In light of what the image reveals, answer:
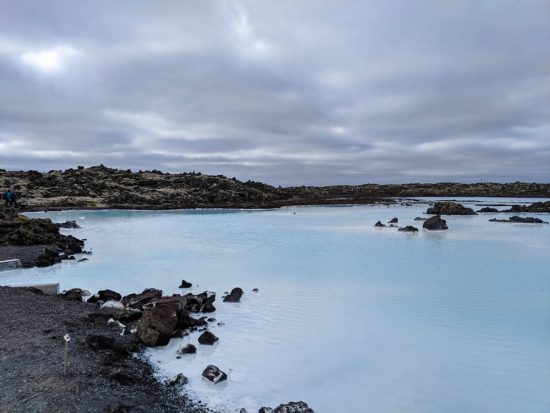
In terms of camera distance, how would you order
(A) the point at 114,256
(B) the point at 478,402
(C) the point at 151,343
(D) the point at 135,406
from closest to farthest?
(D) the point at 135,406 → (B) the point at 478,402 → (C) the point at 151,343 → (A) the point at 114,256

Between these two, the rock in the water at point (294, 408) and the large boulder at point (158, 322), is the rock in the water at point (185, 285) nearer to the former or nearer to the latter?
the large boulder at point (158, 322)

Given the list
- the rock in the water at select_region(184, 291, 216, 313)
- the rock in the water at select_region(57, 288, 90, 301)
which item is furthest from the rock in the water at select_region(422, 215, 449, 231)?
the rock in the water at select_region(57, 288, 90, 301)

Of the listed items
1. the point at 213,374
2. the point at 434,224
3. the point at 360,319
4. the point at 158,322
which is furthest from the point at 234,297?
the point at 434,224

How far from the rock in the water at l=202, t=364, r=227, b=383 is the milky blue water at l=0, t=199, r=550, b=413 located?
123 millimetres

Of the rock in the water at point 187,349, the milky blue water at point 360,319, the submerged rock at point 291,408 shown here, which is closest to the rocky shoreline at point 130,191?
the milky blue water at point 360,319

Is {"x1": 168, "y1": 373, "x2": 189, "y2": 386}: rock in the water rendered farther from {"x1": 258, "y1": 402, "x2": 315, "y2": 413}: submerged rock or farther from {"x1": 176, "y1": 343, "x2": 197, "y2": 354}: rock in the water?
{"x1": 258, "y1": 402, "x2": 315, "y2": 413}: submerged rock

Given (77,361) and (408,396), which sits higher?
(77,361)

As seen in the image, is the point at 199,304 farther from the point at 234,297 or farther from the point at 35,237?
the point at 35,237

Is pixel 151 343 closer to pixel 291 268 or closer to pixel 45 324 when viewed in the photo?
pixel 45 324

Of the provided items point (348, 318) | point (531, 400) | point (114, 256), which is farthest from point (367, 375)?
point (114, 256)

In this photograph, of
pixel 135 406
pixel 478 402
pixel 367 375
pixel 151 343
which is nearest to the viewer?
pixel 135 406

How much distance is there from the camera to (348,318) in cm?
850

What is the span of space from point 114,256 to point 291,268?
680cm

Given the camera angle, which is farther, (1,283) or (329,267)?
(329,267)
